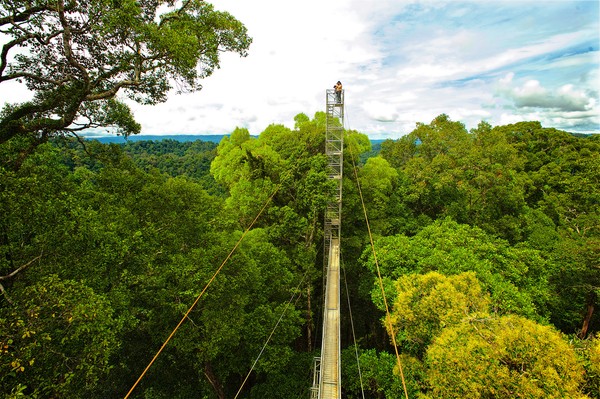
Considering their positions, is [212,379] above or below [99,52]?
below

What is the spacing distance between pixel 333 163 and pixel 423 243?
5.54 meters

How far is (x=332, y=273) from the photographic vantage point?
11.1m

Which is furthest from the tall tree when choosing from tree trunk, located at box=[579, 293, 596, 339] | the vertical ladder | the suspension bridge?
tree trunk, located at box=[579, 293, 596, 339]

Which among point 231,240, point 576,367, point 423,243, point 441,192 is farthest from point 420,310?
point 441,192

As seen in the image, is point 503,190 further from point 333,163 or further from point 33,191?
point 33,191

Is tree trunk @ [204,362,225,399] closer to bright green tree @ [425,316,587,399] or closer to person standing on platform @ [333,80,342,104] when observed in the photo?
bright green tree @ [425,316,587,399]

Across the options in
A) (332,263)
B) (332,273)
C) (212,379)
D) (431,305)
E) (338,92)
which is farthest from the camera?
(338,92)

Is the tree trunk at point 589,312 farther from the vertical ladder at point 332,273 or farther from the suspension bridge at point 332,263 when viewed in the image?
the vertical ladder at point 332,273

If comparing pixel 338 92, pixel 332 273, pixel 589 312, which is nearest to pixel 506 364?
pixel 332 273

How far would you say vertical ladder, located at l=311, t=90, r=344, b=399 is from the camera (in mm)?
6875

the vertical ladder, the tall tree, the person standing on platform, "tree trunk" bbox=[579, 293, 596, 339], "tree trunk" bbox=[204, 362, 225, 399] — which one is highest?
the person standing on platform

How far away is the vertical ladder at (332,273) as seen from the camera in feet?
22.6

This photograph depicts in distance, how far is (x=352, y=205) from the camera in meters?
14.7

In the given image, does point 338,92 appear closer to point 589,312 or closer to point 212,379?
point 212,379
